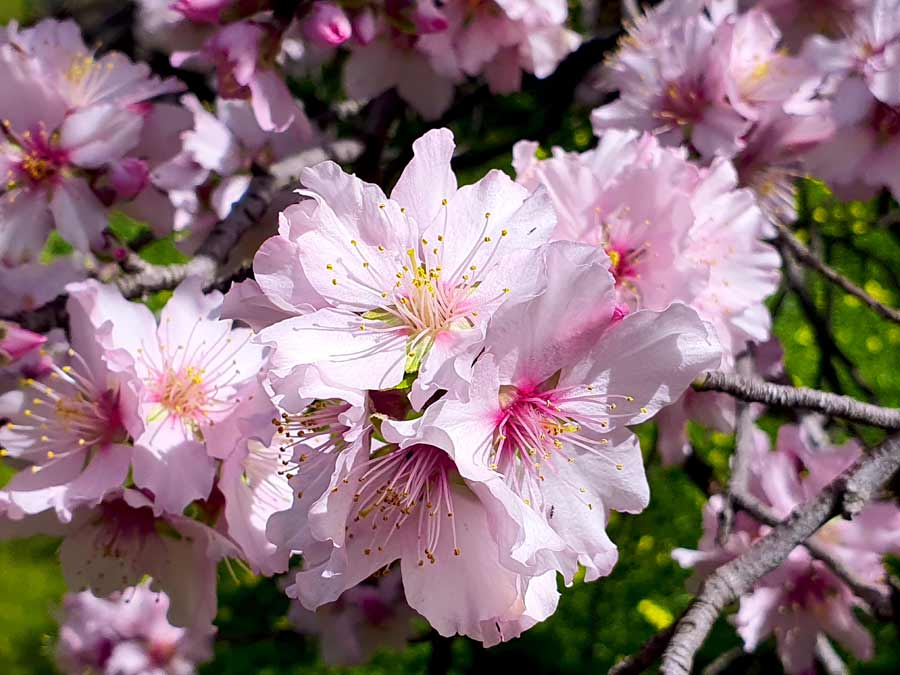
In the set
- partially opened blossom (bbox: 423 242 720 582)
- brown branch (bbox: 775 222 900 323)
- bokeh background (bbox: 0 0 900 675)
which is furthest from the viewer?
bokeh background (bbox: 0 0 900 675)

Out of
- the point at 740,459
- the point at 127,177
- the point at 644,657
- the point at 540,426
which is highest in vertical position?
the point at 540,426

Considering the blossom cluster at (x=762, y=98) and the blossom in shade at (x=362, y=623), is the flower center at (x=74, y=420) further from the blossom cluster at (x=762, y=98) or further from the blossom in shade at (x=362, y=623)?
the blossom in shade at (x=362, y=623)

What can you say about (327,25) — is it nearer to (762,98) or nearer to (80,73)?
(80,73)

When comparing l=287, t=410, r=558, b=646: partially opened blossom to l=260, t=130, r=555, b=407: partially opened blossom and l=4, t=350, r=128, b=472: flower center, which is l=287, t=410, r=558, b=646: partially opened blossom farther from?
l=4, t=350, r=128, b=472: flower center

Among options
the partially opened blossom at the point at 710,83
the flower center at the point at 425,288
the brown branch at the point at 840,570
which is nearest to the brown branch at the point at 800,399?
the brown branch at the point at 840,570

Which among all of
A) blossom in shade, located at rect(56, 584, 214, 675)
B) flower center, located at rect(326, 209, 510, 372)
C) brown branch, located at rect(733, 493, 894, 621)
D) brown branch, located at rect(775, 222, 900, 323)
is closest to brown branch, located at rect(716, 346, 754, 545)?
brown branch, located at rect(733, 493, 894, 621)

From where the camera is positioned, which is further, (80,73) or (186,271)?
(80,73)

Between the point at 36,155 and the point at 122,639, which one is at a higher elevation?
the point at 36,155

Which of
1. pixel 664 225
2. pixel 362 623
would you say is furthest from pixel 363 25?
pixel 362 623
